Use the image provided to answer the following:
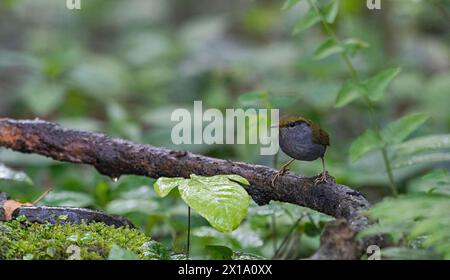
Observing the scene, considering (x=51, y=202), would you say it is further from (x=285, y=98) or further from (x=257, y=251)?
(x=285, y=98)

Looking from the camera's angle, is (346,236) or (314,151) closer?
(346,236)

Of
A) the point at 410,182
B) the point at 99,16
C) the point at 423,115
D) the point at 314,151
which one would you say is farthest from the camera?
the point at 99,16

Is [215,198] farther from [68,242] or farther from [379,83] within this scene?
[379,83]

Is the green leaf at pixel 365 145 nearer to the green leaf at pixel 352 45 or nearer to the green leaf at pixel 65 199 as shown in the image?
the green leaf at pixel 352 45

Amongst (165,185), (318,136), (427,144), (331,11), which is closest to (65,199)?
(165,185)

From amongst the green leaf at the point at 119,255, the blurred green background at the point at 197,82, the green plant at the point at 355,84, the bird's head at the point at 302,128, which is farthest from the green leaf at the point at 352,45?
the green leaf at the point at 119,255

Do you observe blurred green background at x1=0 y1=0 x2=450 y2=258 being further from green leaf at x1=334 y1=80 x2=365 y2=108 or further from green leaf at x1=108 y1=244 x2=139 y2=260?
green leaf at x1=108 y1=244 x2=139 y2=260
